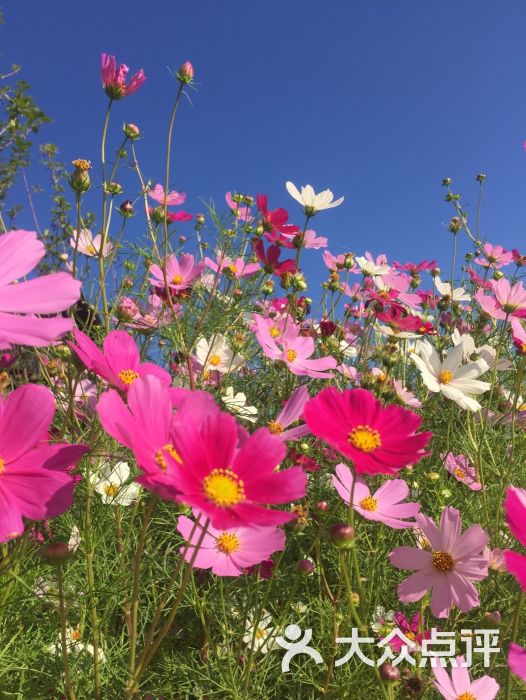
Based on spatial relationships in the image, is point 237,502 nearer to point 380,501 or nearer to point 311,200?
point 380,501

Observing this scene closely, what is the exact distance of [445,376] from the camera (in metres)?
1.06

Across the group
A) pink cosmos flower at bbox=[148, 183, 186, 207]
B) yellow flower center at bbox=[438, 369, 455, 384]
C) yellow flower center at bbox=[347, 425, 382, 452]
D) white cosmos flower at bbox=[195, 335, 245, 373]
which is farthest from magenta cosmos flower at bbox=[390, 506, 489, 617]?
pink cosmos flower at bbox=[148, 183, 186, 207]

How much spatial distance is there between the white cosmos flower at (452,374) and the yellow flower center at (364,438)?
1.45ft

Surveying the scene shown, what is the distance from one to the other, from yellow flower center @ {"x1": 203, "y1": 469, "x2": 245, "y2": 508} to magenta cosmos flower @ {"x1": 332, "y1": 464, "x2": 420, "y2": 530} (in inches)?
14.3

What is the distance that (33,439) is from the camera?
1.51 ft

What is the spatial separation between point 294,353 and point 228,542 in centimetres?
49

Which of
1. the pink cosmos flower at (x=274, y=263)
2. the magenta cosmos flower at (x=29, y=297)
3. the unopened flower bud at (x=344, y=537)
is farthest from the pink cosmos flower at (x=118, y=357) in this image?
the pink cosmos flower at (x=274, y=263)

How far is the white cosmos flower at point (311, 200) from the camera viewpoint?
136 cm

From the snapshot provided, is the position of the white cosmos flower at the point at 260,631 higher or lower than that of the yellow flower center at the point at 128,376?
lower

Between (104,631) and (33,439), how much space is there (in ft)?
1.95

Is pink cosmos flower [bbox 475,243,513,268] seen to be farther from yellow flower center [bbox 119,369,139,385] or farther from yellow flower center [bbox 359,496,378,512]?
yellow flower center [bbox 119,369,139,385]

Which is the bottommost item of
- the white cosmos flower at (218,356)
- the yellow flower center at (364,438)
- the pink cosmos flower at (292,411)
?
the yellow flower center at (364,438)

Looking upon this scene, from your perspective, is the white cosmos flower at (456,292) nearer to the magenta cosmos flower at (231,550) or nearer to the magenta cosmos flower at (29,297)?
the magenta cosmos flower at (231,550)

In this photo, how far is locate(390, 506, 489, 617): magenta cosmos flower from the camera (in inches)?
29.4
